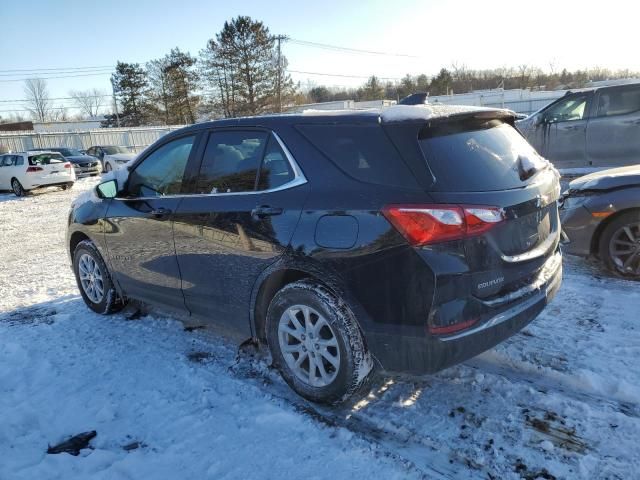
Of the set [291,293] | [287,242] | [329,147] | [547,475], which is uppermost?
[329,147]

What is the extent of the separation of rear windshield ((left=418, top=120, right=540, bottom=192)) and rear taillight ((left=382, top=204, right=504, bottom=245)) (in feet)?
0.45

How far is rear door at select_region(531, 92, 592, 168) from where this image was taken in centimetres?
912

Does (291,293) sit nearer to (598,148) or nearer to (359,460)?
(359,460)

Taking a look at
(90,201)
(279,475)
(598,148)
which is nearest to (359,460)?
(279,475)

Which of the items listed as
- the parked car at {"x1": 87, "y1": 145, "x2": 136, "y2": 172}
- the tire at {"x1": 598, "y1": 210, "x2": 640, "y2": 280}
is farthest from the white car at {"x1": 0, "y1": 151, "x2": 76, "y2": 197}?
the tire at {"x1": 598, "y1": 210, "x2": 640, "y2": 280}

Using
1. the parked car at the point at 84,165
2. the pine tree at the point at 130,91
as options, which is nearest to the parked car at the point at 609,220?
the parked car at the point at 84,165

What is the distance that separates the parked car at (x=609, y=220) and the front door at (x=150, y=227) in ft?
11.8

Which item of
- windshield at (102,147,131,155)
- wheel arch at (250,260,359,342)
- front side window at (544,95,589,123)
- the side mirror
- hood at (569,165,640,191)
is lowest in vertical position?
wheel arch at (250,260,359,342)

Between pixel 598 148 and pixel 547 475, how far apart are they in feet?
27.2

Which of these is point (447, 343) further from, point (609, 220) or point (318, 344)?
point (609, 220)

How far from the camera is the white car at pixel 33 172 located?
1709 centimetres

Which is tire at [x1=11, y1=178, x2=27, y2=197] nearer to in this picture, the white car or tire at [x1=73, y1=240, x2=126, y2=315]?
the white car

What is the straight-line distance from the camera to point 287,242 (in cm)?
291

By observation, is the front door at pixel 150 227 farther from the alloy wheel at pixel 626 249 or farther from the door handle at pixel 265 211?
the alloy wheel at pixel 626 249
